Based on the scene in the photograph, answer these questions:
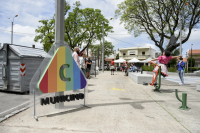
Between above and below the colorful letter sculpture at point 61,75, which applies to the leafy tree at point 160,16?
above

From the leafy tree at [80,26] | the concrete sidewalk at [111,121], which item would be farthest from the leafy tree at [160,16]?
the concrete sidewalk at [111,121]

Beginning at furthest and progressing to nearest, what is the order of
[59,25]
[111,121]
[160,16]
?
[160,16]
[59,25]
[111,121]

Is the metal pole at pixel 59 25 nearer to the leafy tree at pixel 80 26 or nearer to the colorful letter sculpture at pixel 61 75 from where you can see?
the colorful letter sculpture at pixel 61 75

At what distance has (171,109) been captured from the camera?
4.04 metres

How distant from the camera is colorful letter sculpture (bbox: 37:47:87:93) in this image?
333 centimetres

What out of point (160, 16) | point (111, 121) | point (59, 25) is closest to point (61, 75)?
point (59, 25)

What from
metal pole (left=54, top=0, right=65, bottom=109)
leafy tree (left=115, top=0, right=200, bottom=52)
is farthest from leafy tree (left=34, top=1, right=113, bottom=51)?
metal pole (left=54, top=0, right=65, bottom=109)

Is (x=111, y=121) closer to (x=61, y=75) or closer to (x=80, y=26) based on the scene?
(x=61, y=75)

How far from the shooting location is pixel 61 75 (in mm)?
3607

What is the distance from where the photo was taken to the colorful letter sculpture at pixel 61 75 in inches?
131

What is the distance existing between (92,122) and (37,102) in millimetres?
1429

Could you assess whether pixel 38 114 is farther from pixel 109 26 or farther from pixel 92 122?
pixel 109 26

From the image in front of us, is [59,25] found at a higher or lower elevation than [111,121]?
higher

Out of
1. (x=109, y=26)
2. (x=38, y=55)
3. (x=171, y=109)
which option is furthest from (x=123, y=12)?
(x=171, y=109)
